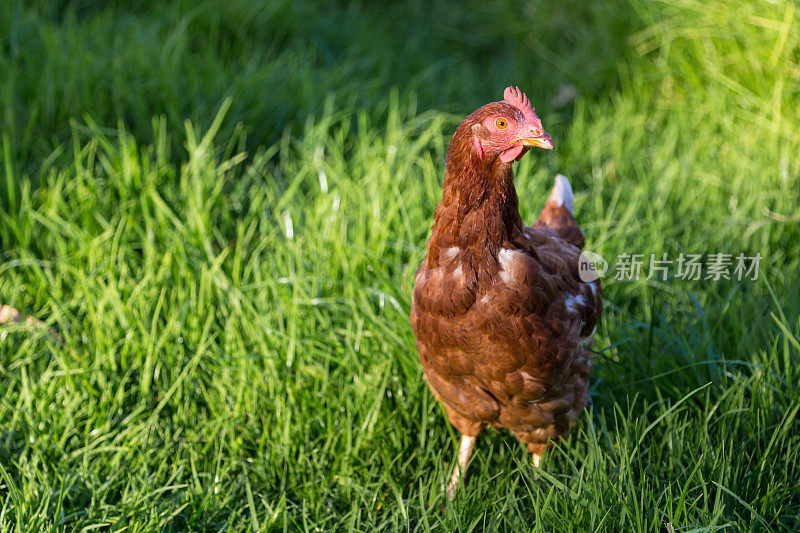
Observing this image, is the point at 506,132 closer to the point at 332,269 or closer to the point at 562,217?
the point at 562,217

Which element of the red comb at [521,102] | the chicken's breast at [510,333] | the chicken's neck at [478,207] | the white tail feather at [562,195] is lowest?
the chicken's breast at [510,333]

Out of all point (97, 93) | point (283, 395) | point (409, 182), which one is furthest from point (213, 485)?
point (97, 93)

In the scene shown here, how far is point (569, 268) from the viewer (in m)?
2.20

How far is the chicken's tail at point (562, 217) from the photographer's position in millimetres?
2484

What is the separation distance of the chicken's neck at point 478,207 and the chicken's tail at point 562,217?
515 millimetres

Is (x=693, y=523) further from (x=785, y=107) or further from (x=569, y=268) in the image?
(x=785, y=107)

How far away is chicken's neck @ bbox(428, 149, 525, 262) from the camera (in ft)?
6.24

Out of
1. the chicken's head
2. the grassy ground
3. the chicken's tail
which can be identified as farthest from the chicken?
the chicken's tail

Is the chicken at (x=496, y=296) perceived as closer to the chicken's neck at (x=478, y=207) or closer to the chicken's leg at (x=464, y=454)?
the chicken's neck at (x=478, y=207)

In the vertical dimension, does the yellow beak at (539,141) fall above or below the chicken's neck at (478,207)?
above

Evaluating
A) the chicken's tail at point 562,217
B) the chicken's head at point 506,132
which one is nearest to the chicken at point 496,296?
the chicken's head at point 506,132

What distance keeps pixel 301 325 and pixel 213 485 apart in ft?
2.23

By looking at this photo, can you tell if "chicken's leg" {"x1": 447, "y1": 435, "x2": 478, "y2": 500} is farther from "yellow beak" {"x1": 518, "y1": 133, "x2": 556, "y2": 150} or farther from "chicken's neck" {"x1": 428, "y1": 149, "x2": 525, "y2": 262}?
"yellow beak" {"x1": 518, "y1": 133, "x2": 556, "y2": 150}

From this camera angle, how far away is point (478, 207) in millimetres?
1933
